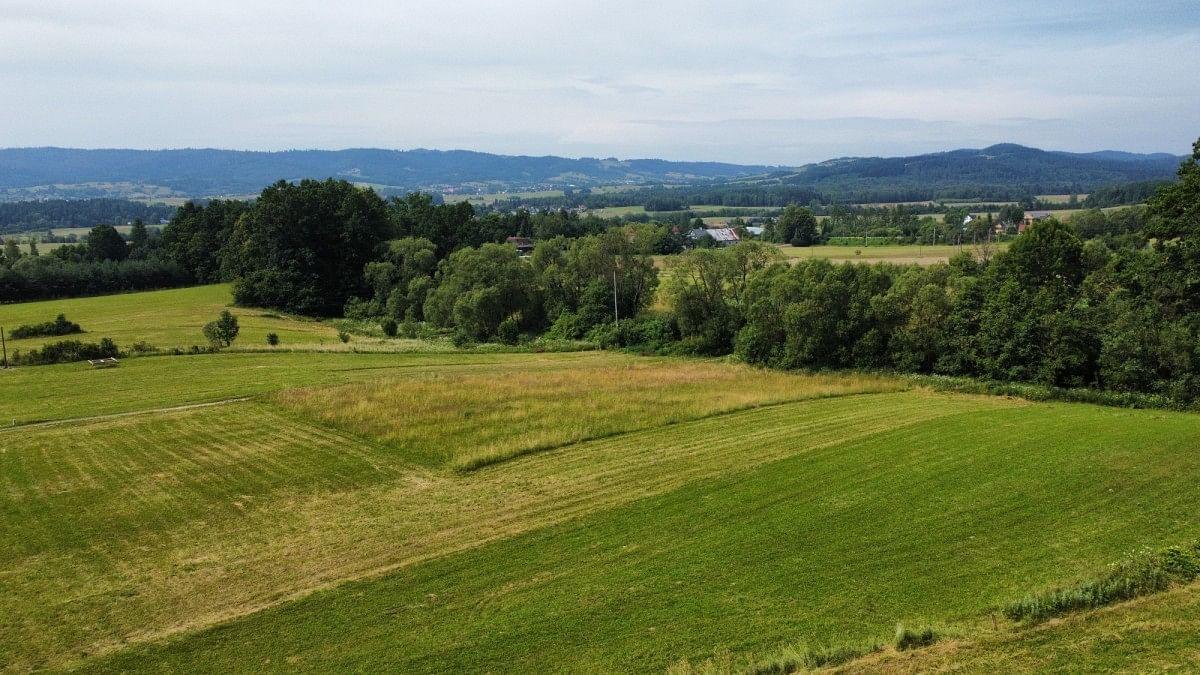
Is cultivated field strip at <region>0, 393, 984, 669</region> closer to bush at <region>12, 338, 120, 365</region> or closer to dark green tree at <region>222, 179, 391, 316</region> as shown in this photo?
bush at <region>12, 338, 120, 365</region>

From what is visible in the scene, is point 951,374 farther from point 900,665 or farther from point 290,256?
point 290,256

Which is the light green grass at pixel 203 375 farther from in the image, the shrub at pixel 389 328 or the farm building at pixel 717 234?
the farm building at pixel 717 234

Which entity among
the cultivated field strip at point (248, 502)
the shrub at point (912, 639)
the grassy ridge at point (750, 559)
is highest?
the shrub at point (912, 639)

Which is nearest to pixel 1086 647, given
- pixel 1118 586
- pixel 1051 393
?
pixel 1118 586

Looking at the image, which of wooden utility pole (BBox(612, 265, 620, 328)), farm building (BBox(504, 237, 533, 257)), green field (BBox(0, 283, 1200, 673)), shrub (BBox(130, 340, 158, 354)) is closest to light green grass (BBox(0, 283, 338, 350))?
shrub (BBox(130, 340, 158, 354))

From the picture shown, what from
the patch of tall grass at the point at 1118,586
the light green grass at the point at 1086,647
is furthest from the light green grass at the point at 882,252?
the light green grass at the point at 1086,647

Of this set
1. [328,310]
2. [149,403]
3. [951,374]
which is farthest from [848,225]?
[149,403]
